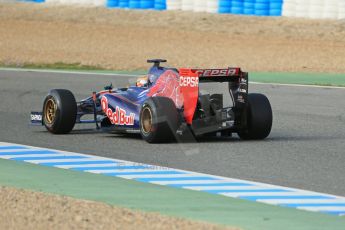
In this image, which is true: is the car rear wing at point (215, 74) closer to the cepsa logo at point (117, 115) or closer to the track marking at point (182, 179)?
the cepsa logo at point (117, 115)

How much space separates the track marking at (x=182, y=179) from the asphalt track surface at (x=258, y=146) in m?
0.28

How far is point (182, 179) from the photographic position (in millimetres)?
10281

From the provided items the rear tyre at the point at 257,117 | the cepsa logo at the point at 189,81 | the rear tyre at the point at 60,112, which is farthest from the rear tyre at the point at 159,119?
the rear tyre at the point at 60,112

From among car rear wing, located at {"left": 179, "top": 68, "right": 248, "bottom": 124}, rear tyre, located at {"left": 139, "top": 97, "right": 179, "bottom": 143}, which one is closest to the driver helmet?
rear tyre, located at {"left": 139, "top": 97, "right": 179, "bottom": 143}

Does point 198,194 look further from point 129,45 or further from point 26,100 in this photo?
point 129,45

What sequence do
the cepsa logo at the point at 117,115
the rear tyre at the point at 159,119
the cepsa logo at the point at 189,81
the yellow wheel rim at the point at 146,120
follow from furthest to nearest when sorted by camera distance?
the cepsa logo at the point at 117,115 → the yellow wheel rim at the point at 146,120 → the cepsa logo at the point at 189,81 → the rear tyre at the point at 159,119

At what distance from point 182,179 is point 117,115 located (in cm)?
321

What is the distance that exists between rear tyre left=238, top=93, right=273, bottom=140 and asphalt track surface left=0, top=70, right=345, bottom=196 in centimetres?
13

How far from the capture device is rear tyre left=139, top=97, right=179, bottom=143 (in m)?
12.4

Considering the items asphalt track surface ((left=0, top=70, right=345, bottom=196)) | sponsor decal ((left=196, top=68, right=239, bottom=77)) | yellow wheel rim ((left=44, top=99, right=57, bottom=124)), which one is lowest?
asphalt track surface ((left=0, top=70, right=345, bottom=196))

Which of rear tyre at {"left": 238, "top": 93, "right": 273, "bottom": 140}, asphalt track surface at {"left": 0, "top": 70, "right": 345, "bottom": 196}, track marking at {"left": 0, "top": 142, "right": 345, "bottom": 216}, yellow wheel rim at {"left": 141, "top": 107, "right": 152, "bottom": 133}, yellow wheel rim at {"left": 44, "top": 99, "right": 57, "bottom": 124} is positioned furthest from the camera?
yellow wheel rim at {"left": 44, "top": 99, "right": 57, "bottom": 124}

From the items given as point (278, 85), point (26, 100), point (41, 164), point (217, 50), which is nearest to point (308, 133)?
point (41, 164)

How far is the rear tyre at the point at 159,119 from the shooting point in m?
12.4

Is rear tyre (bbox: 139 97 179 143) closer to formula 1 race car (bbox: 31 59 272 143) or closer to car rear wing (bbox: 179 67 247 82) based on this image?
formula 1 race car (bbox: 31 59 272 143)
